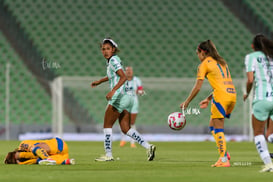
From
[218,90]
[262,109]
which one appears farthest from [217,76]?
[262,109]

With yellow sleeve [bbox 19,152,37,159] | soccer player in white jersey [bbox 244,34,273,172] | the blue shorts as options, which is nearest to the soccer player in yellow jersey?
soccer player in white jersey [bbox 244,34,273,172]

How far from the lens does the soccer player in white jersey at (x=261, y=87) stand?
21.3ft

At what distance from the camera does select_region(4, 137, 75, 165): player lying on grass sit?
7.56 meters

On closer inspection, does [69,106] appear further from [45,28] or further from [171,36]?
[171,36]

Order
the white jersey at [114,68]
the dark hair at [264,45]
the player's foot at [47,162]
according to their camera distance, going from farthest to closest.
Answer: the white jersey at [114,68] → the player's foot at [47,162] → the dark hair at [264,45]

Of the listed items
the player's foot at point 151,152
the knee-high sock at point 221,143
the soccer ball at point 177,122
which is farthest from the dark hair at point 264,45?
the player's foot at point 151,152

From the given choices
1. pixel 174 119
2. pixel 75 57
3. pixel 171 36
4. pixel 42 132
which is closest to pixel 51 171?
pixel 174 119

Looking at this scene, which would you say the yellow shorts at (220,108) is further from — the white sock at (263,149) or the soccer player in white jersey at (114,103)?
the soccer player in white jersey at (114,103)

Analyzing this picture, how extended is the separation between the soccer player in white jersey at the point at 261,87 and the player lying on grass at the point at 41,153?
252 centimetres

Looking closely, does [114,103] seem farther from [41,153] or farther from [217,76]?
[217,76]

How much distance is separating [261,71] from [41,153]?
290 centimetres

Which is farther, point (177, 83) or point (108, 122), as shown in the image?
point (177, 83)

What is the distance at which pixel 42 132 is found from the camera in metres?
18.5

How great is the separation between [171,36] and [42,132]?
6636 mm
